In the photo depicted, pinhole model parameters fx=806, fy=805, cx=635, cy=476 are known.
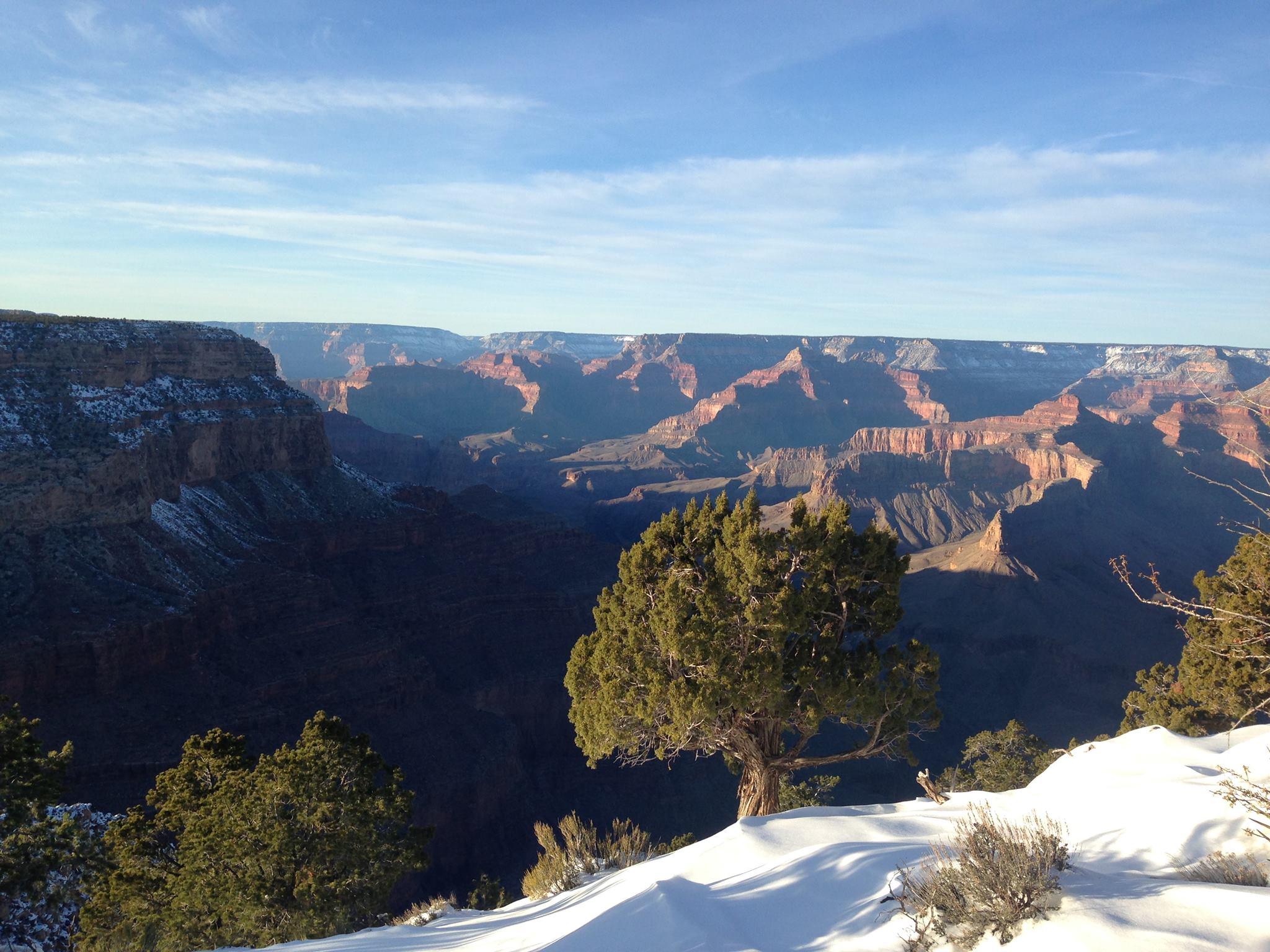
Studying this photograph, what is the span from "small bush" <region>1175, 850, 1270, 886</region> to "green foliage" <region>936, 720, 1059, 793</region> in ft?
52.2

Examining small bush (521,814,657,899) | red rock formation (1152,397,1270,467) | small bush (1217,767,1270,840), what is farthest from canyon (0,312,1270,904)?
red rock formation (1152,397,1270,467)

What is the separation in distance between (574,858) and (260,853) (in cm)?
648

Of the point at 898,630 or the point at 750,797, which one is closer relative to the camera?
the point at 750,797

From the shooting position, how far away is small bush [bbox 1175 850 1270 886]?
319 inches

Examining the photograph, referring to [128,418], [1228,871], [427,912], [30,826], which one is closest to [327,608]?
[128,418]

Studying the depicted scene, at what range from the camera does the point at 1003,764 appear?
105 ft

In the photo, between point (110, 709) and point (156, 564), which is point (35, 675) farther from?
point (156, 564)

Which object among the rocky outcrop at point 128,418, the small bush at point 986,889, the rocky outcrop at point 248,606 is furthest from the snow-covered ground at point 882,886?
the rocky outcrop at point 128,418

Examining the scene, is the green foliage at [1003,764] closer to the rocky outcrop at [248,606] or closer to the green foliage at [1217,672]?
the green foliage at [1217,672]

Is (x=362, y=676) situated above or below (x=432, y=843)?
above

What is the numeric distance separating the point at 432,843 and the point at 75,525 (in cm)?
2640

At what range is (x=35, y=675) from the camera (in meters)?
37.4

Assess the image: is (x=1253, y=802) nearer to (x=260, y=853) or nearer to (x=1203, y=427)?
(x=260, y=853)

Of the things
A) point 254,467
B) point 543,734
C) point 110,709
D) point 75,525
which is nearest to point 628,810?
point 543,734
